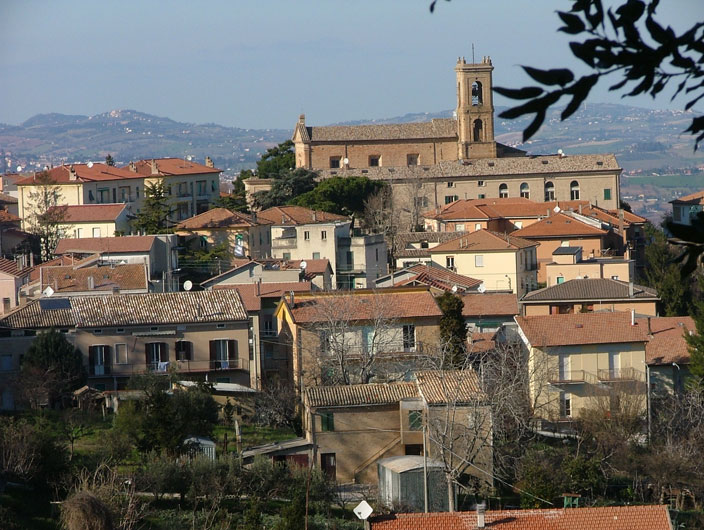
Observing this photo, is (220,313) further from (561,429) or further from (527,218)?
(527,218)

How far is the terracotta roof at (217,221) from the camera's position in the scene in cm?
4984

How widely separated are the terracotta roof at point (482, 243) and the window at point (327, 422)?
23.5 meters

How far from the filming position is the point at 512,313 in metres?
32.9

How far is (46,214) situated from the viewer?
49.6 m

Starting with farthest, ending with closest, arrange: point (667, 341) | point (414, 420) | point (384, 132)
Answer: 1. point (384, 132)
2. point (667, 341)
3. point (414, 420)

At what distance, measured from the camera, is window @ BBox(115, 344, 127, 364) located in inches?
1077

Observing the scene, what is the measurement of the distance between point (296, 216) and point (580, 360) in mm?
25658

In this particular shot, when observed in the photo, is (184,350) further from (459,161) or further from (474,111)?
(474,111)

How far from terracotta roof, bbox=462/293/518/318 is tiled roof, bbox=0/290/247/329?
7026mm

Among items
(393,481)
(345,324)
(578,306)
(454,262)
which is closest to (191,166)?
(454,262)

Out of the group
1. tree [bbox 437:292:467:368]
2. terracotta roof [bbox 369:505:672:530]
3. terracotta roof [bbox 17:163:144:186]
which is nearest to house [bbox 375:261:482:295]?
tree [bbox 437:292:467:368]

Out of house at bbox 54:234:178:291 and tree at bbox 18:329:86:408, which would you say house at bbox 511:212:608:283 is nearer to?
house at bbox 54:234:178:291

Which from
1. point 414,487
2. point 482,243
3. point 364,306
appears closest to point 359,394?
point 414,487

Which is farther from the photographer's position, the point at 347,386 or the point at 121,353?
the point at 121,353
